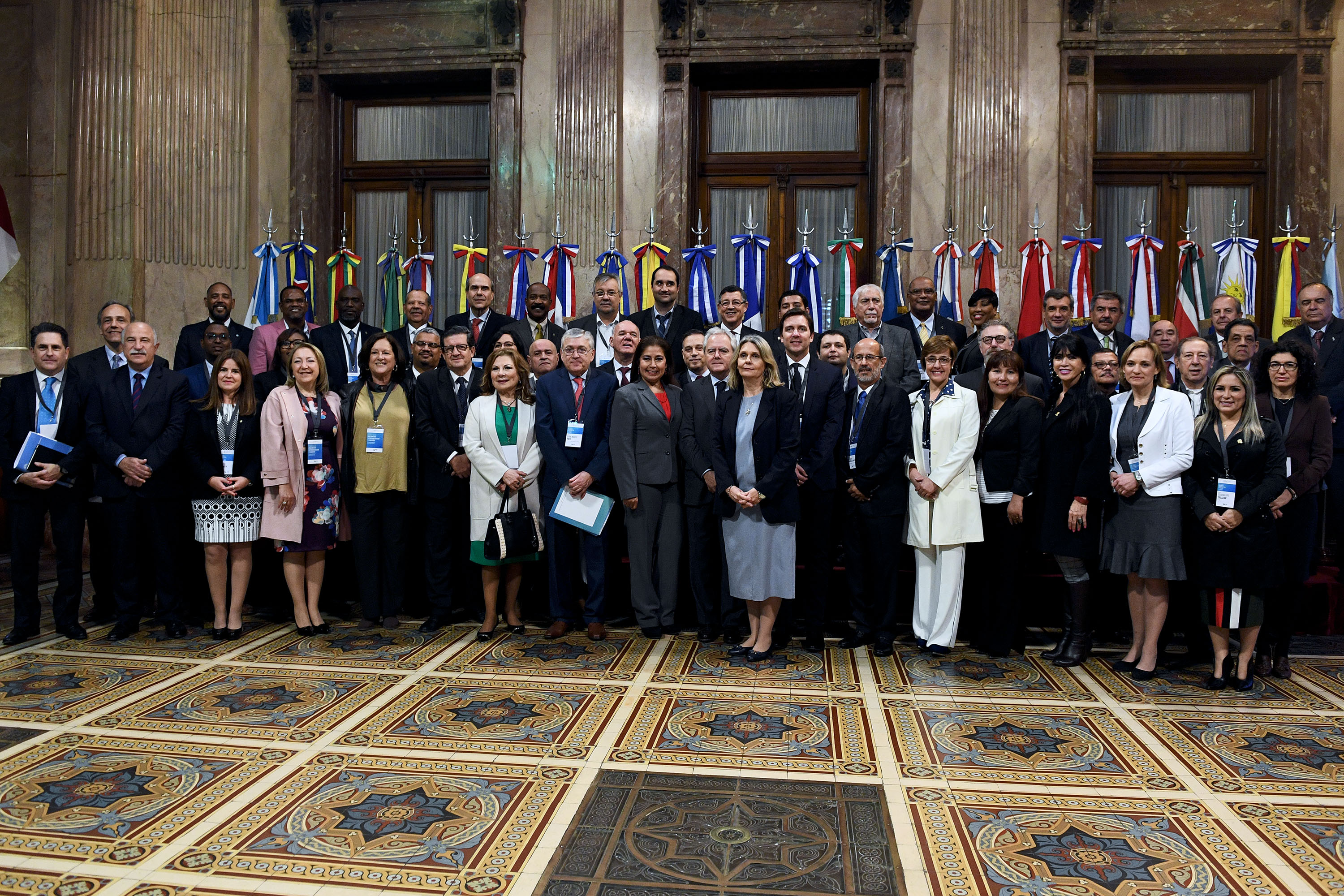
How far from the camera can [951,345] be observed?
18.0 feet

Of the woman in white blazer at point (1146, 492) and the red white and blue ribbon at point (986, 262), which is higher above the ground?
the red white and blue ribbon at point (986, 262)

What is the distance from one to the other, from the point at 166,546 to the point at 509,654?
2268mm

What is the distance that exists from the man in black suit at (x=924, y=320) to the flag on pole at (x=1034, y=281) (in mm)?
1307

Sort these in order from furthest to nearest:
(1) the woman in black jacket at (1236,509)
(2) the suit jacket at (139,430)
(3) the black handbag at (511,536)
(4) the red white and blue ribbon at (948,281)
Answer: (4) the red white and blue ribbon at (948,281) → (2) the suit jacket at (139,430) → (3) the black handbag at (511,536) → (1) the woman in black jacket at (1236,509)

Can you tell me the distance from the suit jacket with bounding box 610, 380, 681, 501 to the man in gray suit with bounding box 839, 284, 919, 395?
4.82ft

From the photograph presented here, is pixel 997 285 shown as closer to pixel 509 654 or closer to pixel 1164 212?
pixel 1164 212

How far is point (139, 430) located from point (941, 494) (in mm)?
4701

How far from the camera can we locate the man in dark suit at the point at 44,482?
5.54 m

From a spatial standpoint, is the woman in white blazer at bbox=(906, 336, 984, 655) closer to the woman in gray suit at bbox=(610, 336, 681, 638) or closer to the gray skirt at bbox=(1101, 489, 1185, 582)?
the gray skirt at bbox=(1101, 489, 1185, 582)

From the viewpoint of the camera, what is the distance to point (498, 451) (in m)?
5.71

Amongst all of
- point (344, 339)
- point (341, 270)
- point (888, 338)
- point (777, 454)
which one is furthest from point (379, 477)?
point (341, 270)

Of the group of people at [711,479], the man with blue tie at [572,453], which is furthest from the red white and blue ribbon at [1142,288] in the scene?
the man with blue tie at [572,453]

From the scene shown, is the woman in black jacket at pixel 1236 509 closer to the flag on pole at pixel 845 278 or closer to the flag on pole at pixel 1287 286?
the flag on pole at pixel 845 278

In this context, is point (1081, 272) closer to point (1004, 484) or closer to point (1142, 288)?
point (1142, 288)
